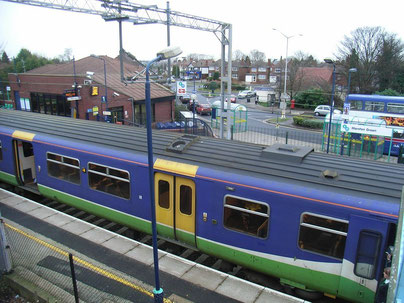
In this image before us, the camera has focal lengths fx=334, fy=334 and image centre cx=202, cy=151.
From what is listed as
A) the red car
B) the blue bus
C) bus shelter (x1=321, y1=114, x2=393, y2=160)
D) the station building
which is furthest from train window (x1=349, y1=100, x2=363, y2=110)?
the red car

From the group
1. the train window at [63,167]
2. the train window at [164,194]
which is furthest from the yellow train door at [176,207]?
the train window at [63,167]

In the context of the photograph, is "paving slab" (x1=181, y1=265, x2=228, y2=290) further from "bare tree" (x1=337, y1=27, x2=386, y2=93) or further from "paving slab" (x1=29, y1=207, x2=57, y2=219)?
"bare tree" (x1=337, y1=27, x2=386, y2=93)

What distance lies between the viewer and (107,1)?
15523 millimetres

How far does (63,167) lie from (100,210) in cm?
196

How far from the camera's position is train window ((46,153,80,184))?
9914 mm

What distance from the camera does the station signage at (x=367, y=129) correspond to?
53.4 ft

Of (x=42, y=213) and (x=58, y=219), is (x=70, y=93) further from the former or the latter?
(x=58, y=219)

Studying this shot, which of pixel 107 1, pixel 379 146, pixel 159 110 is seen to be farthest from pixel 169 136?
pixel 159 110

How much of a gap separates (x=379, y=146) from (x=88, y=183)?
16.6 meters

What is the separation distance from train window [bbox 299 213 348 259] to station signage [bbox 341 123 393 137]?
40.2ft

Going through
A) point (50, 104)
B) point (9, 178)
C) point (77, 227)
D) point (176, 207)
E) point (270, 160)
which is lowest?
point (77, 227)

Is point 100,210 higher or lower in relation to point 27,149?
lower

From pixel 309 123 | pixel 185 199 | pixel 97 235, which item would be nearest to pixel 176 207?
pixel 185 199

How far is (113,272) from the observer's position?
6.77 metres
